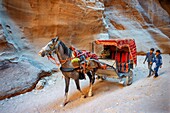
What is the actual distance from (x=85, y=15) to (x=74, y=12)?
0.81 meters

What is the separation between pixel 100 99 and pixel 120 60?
7.51 ft

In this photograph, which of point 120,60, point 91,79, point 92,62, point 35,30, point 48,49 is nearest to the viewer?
point 48,49

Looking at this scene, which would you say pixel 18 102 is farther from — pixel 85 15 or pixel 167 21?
pixel 167 21

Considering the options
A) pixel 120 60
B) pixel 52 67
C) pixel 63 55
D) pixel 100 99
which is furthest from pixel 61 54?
pixel 52 67

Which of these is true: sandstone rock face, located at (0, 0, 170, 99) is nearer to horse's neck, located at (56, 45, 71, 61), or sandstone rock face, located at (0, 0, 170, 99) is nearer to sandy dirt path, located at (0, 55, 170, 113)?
sandy dirt path, located at (0, 55, 170, 113)

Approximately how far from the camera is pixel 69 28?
34.2 ft

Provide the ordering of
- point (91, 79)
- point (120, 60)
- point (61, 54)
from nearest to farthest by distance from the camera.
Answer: point (61, 54), point (91, 79), point (120, 60)

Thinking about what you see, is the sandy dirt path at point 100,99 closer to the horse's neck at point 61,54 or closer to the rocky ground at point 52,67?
the rocky ground at point 52,67

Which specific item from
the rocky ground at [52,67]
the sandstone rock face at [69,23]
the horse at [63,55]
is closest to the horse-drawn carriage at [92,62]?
the horse at [63,55]

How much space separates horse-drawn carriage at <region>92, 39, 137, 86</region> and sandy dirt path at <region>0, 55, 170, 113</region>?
1.42 feet

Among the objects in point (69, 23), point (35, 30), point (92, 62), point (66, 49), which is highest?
point (69, 23)

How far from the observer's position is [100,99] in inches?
206

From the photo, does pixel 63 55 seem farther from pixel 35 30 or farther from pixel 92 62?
pixel 35 30

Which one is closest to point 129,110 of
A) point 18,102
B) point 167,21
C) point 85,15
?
point 18,102
